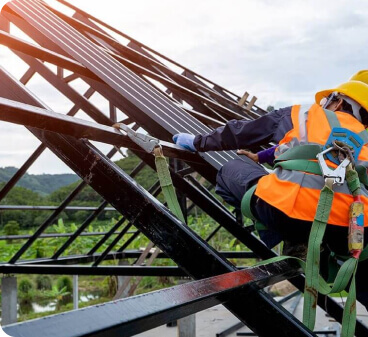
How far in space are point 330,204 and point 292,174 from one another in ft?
0.66

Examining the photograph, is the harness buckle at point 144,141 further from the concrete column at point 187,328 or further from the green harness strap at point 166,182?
the concrete column at point 187,328

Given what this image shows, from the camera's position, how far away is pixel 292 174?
6.71ft

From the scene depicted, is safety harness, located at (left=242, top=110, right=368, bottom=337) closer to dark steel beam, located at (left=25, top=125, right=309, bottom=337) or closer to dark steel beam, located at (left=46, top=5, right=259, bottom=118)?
dark steel beam, located at (left=25, top=125, right=309, bottom=337)

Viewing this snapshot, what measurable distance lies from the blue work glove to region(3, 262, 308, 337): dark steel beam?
1.00 meters

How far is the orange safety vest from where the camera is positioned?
6.63 ft

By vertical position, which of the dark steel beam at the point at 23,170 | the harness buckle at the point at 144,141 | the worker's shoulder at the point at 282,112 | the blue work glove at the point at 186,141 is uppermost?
the worker's shoulder at the point at 282,112

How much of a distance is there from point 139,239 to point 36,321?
12.5 meters

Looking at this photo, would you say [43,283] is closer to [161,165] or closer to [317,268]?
[161,165]

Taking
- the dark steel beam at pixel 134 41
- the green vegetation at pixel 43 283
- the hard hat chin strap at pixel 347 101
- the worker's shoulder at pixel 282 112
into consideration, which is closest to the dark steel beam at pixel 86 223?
the dark steel beam at pixel 134 41

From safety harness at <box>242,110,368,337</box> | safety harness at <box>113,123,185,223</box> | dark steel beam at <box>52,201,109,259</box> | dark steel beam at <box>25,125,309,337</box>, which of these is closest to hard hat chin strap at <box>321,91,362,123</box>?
safety harness at <box>242,110,368,337</box>

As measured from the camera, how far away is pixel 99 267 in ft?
18.7

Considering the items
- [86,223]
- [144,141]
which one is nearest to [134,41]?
[86,223]

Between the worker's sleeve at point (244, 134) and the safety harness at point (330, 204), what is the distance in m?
0.39

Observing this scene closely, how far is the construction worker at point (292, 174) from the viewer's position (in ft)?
6.67
